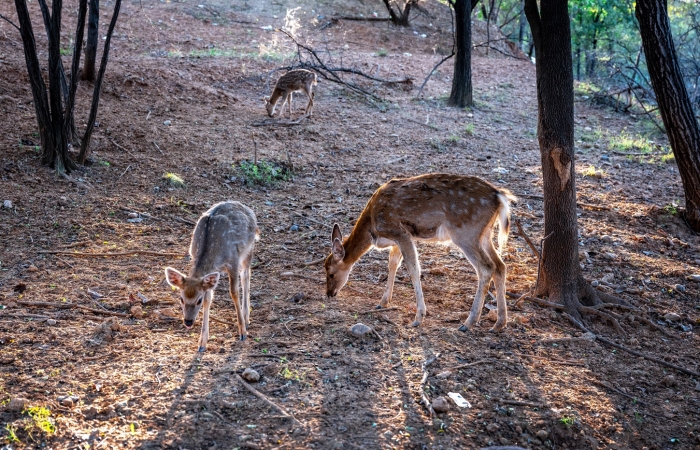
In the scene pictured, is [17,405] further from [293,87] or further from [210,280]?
[293,87]

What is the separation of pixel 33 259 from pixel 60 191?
199cm

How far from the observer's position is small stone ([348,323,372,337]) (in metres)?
5.74

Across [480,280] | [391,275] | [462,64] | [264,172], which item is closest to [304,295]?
[391,275]

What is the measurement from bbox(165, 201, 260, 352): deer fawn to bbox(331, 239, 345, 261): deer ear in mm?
791

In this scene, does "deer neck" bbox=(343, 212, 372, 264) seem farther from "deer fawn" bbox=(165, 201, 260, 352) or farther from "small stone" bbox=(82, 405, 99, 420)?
"small stone" bbox=(82, 405, 99, 420)

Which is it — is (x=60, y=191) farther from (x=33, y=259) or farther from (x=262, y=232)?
(x=262, y=232)

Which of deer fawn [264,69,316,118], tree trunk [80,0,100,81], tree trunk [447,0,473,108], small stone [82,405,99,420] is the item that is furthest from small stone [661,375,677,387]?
tree trunk [447,0,473,108]

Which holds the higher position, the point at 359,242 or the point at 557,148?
the point at 557,148

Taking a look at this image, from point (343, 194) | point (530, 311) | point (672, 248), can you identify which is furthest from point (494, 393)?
point (343, 194)

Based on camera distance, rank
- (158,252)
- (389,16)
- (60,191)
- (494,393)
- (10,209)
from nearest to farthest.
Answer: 1. (494,393)
2. (158,252)
3. (10,209)
4. (60,191)
5. (389,16)

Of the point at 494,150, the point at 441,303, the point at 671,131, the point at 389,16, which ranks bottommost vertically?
the point at 441,303

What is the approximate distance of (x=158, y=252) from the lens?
24.7 ft

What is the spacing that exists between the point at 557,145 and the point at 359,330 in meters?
2.71

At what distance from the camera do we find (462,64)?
16.3m
